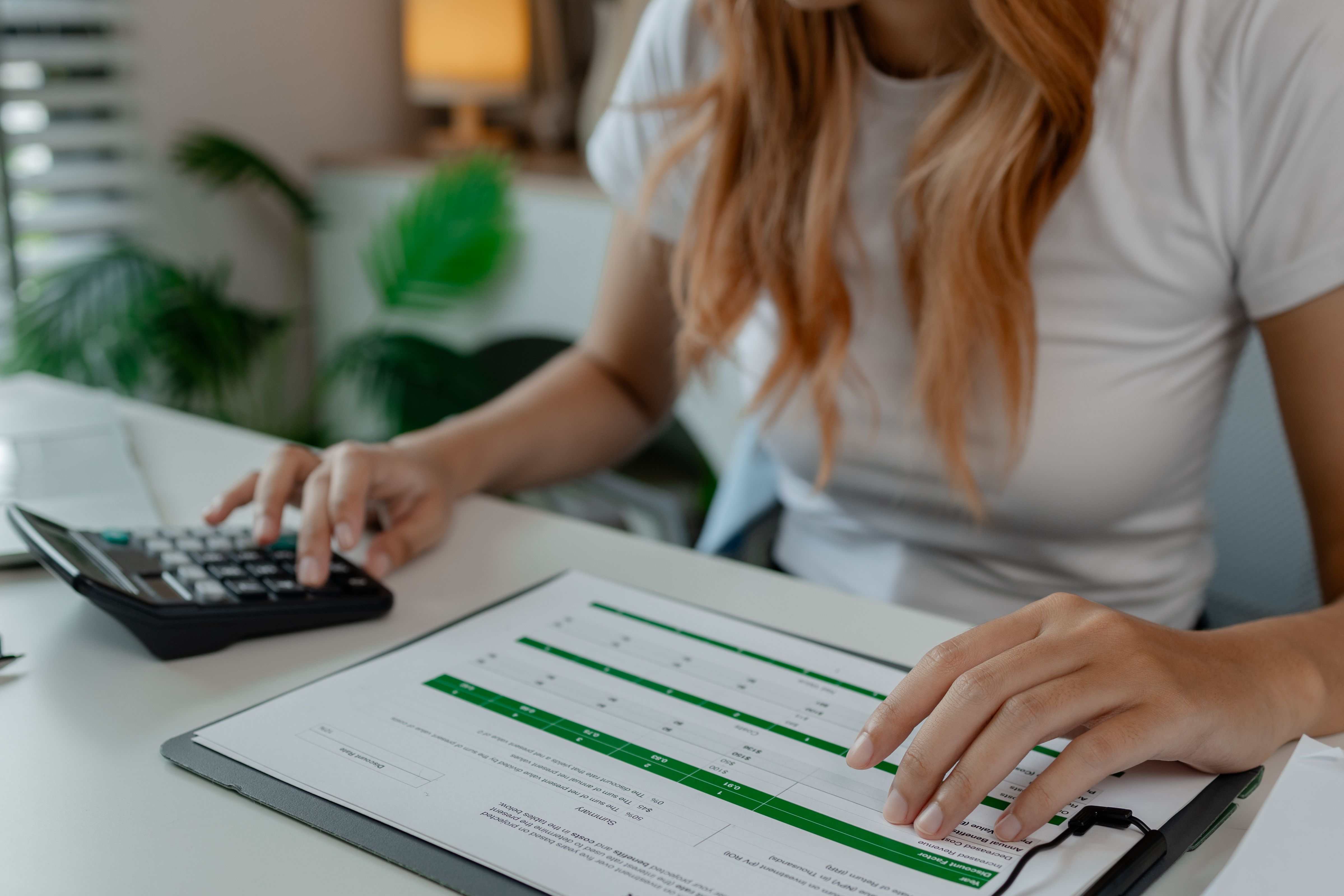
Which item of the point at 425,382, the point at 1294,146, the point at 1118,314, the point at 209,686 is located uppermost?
the point at 1294,146

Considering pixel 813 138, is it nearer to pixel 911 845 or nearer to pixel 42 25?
pixel 911 845

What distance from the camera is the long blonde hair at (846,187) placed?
2.57 feet

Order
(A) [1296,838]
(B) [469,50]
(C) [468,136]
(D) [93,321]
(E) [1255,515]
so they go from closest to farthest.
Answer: (A) [1296,838]
(E) [1255,515]
(D) [93,321]
(B) [469,50]
(C) [468,136]

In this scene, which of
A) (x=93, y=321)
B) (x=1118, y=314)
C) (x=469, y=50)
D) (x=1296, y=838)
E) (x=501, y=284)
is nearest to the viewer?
(x=1296, y=838)

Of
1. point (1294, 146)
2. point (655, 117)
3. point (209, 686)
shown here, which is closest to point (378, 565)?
point (209, 686)

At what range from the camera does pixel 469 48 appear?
7.45 ft

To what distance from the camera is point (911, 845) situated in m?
0.46

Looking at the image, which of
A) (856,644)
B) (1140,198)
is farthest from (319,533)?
(1140,198)

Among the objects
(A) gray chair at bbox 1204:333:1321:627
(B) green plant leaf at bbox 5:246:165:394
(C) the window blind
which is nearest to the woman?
(A) gray chair at bbox 1204:333:1321:627

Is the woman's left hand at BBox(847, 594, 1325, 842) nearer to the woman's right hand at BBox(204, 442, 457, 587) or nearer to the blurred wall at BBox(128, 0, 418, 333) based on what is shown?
the woman's right hand at BBox(204, 442, 457, 587)

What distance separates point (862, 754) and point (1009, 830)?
64 mm

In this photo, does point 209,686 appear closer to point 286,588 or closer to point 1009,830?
point 286,588

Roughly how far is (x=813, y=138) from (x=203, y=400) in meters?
1.68

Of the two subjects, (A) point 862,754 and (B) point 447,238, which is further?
(B) point 447,238
